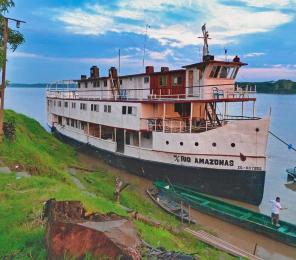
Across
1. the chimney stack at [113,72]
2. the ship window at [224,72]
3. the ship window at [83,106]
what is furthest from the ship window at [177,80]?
the ship window at [83,106]

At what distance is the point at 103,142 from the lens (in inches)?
1156

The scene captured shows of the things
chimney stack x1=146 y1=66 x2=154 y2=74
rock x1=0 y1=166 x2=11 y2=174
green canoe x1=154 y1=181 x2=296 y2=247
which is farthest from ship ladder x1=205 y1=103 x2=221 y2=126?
rock x1=0 y1=166 x2=11 y2=174

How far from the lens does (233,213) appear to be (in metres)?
18.3

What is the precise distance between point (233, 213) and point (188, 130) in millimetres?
6592

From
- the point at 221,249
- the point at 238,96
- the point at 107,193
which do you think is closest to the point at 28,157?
the point at 107,193

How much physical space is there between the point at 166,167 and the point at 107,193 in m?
6.23

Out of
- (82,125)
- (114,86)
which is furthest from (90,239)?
(82,125)

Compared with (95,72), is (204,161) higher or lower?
lower

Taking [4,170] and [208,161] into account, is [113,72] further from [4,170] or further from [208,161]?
[4,170]

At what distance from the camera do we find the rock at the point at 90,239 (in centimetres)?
675

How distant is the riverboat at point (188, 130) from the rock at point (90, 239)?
46.7 feet

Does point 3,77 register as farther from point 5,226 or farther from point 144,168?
point 5,226

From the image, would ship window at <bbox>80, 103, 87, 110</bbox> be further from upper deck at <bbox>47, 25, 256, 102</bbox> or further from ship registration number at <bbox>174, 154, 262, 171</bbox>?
ship registration number at <bbox>174, 154, 262, 171</bbox>

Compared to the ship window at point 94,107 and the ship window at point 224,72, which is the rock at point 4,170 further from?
the ship window at point 94,107
